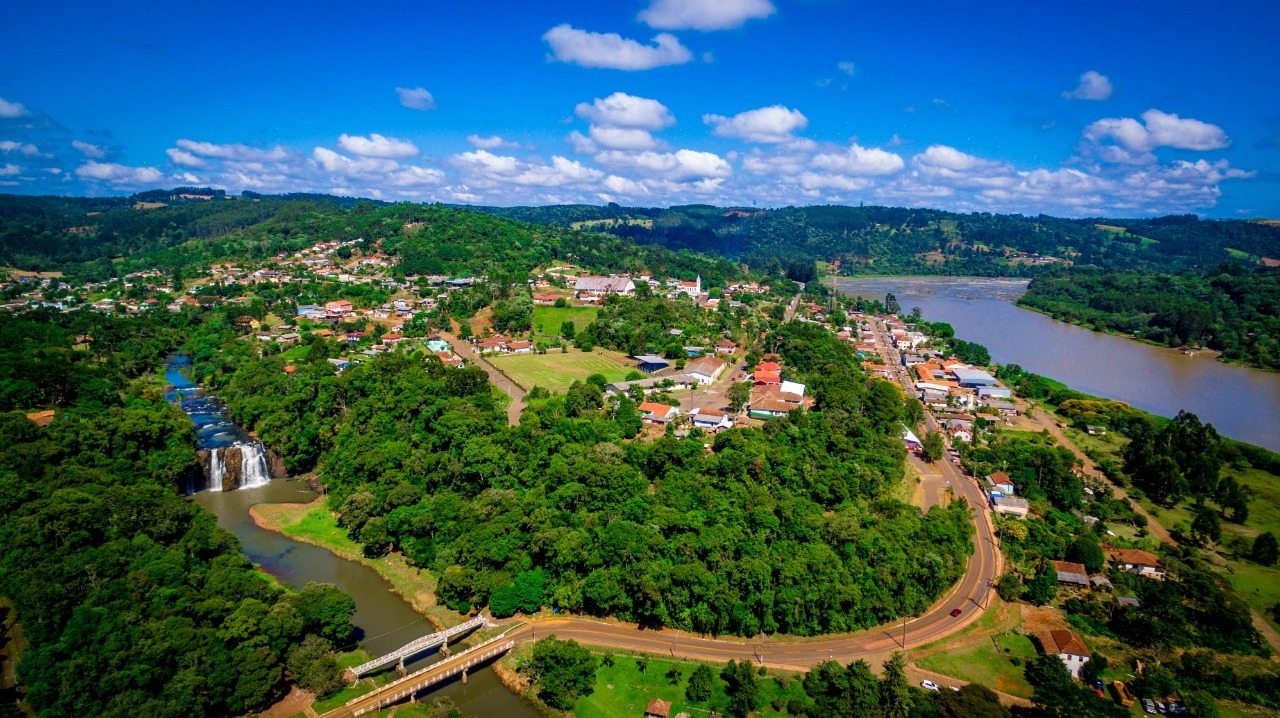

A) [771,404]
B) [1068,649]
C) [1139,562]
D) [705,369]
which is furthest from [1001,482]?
[705,369]

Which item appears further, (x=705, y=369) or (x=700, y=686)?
(x=705, y=369)

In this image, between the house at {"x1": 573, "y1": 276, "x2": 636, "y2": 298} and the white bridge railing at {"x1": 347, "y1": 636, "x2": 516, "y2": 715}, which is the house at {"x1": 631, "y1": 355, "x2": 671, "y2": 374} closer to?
the house at {"x1": 573, "y1": 276, "x2": 636, "y2": 298}

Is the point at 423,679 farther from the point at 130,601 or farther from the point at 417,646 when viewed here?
the point at 130,601

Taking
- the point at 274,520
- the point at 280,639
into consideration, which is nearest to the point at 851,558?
the point at 280,639

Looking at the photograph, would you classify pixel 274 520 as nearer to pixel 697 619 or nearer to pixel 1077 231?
pixel 697 619

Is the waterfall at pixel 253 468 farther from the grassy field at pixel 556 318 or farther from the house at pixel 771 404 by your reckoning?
the house at pixel 771 404

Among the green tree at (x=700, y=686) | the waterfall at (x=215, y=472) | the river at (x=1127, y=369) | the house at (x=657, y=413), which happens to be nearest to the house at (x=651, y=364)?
the house at (x=657, y=413)
